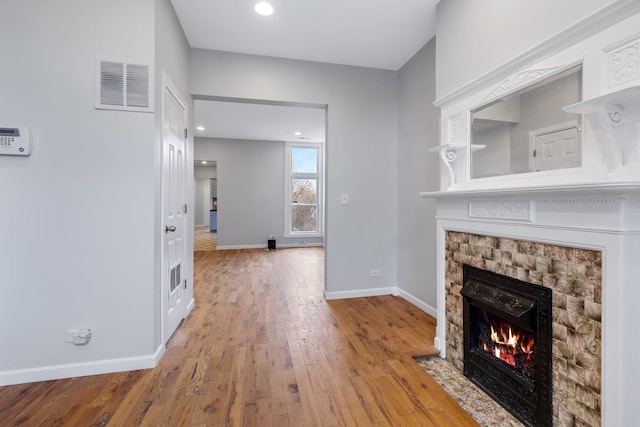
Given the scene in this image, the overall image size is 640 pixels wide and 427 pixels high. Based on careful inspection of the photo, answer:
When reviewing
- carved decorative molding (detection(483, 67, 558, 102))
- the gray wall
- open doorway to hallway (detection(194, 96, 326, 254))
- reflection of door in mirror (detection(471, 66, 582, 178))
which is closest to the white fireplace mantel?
reflection of door in mirror (detection(471, 66, 582, 178))

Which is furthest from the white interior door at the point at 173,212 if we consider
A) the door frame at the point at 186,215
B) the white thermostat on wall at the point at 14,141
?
the white thermostat on wall at the point at 14,141

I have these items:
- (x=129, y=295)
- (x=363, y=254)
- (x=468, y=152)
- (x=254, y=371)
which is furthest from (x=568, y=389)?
(x=129, y=295)

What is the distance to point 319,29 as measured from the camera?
103 inches

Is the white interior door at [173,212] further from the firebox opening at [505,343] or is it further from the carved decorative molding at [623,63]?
the carved decorative molding at [623,63]

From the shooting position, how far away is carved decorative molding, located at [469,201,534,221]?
1.43 m

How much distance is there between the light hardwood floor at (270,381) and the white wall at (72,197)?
286 mm

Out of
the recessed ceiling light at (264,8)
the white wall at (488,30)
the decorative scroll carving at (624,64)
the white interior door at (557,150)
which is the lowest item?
the white interior door at (557,150)

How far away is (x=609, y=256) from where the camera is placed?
3.59ft

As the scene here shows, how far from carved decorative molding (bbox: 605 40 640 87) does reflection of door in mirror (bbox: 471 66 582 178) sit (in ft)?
0.40

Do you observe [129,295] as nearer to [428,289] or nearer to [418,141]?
[428,289]

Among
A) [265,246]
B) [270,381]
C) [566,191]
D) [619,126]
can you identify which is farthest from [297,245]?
[619,126]

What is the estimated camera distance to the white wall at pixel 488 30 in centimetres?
133

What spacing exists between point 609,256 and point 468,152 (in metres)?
1.00

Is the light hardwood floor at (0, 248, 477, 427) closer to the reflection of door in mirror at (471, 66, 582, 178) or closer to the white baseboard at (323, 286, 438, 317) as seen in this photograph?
the white baseboard at (323, 286, 438, 317)
